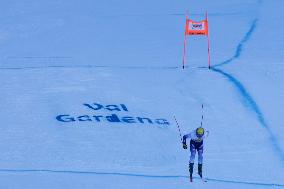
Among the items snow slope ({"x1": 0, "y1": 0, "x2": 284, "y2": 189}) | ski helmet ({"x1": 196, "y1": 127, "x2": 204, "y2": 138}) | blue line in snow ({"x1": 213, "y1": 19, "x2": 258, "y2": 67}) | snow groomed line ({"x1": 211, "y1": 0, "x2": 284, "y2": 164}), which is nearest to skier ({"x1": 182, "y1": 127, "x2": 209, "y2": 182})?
ski helmet ({"x1": 196, "y1": 127, "x2": 204, "y2": 138})

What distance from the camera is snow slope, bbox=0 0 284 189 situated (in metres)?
9.62

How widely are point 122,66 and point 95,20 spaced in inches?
155

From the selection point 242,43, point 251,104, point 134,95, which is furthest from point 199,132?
point 242,43

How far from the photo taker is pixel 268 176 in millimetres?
9500

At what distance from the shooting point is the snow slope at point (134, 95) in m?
9.62

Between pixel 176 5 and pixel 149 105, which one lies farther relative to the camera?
pixel 176 5

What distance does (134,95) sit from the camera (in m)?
12.4

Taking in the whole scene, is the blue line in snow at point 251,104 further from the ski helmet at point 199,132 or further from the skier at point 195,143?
the ski helmet at point 199,132

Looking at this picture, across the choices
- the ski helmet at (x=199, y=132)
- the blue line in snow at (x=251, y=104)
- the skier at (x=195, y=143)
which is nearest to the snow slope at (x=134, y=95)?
the blue line in snow at (x=251, y=104)

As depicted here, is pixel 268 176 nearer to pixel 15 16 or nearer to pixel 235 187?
pixel 235 187

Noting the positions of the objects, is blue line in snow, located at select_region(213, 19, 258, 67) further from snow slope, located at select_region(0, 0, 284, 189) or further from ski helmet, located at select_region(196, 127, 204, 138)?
ski helmet, located at select_region(196, 127, 204, 138)

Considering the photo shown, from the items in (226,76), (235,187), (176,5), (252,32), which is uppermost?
(176,5)

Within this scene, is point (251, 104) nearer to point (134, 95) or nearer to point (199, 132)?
point (134, 95)

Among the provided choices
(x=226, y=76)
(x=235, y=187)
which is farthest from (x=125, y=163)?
(x=226, y=76)
